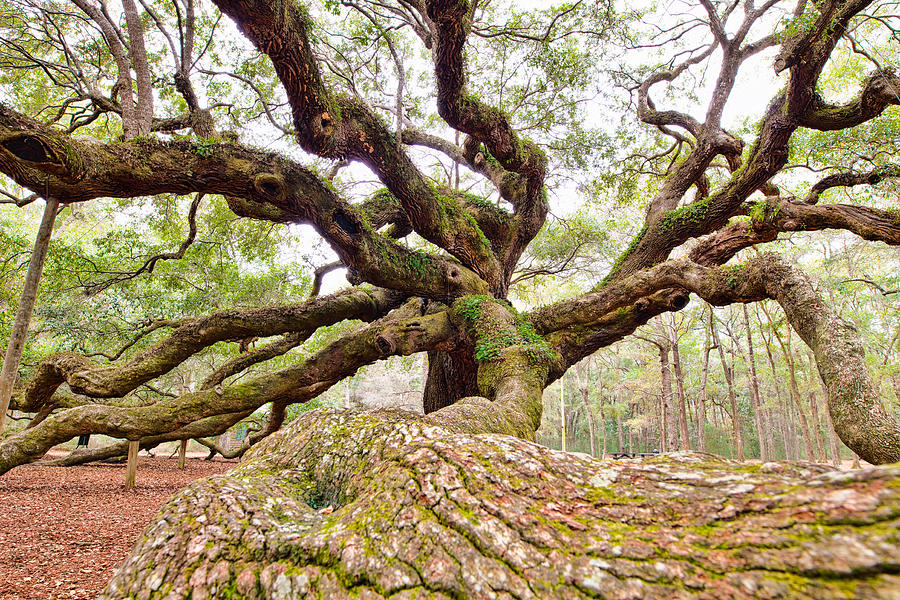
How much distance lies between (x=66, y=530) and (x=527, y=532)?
556 cm

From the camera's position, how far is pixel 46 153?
3.42 metres

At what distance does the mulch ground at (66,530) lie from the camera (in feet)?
9.61

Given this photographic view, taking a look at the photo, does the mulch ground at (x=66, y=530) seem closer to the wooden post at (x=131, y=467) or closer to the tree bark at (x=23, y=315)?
the wooden post at (x=131, y=467)

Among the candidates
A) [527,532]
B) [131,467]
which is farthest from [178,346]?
[527,532]

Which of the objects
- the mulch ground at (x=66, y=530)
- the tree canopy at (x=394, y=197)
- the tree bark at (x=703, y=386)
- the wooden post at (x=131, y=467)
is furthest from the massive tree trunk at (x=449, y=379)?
the tree bark at (x=703, y=386)

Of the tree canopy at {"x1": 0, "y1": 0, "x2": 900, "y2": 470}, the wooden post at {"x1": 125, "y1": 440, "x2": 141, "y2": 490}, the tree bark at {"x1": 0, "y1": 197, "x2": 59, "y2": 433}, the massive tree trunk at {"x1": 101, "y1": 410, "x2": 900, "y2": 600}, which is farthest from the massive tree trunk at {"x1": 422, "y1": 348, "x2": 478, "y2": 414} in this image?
the tree bark at {"x1": 0, "y1": 197, "x2": 59, "y2": 433}

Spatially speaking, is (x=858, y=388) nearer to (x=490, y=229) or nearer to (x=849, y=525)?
(x=849, y=525)

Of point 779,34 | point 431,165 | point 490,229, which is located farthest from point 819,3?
point 431,165

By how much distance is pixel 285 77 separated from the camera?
4.12 m

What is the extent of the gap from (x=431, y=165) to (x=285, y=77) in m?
8.16

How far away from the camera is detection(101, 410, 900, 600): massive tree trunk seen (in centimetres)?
89

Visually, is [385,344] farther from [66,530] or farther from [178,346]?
[66,530]

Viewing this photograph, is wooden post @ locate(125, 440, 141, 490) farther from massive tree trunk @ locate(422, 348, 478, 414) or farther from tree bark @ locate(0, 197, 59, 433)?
massive tree trunk @ locate(422, 348, 478, 414)

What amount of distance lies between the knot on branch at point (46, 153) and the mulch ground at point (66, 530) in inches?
124
